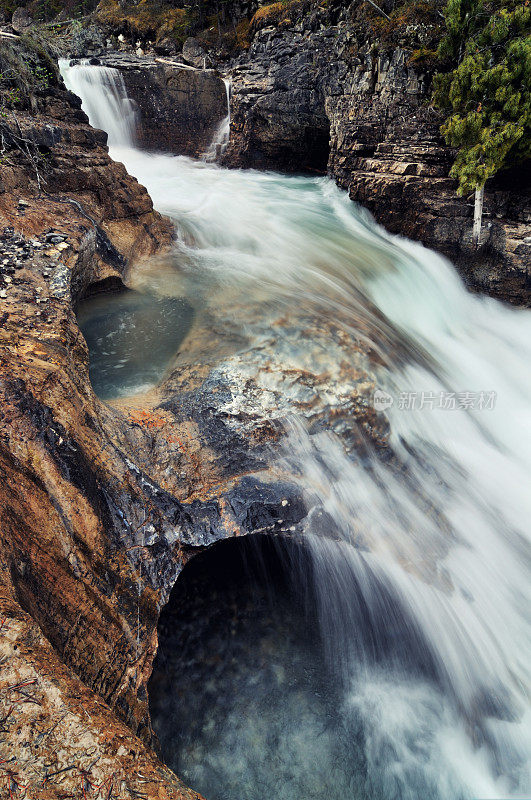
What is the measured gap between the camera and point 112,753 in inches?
67.6

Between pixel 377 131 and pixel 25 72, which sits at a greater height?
pixel 377 131

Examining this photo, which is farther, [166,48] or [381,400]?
[166,48]

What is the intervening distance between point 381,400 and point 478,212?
715 cm

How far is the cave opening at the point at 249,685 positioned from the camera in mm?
3023

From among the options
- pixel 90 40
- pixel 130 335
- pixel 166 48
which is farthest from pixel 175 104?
pixel 130 335

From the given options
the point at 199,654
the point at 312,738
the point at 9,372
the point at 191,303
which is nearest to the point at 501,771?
the point at 312,738

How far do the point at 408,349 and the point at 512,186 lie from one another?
6227mm

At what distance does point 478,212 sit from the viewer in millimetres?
9516

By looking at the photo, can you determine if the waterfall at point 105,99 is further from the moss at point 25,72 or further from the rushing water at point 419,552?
the rushing water at point 419,552

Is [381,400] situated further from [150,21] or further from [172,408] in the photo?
[150,21]

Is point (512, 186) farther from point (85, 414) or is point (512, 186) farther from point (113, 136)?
point (113, 136)

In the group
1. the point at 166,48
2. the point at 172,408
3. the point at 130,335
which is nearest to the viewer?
the point at 172,408

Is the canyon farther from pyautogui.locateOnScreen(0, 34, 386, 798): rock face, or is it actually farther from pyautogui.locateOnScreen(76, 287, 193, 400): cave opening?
pyautogui.locateOnScreen(76, 287, 193, 400): cave opening

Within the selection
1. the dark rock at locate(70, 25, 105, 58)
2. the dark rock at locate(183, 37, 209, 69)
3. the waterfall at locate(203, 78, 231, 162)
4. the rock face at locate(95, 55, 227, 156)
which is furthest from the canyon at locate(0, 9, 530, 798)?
the dark rock at locate(70, 25, 105, 58)
